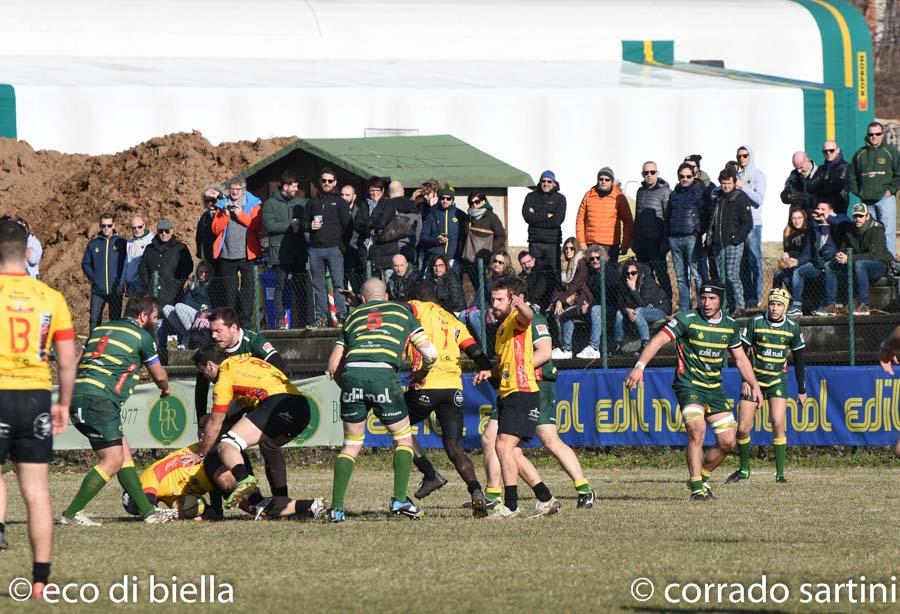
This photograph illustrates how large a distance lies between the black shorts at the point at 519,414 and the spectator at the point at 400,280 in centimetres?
764

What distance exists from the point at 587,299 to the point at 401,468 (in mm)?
8518

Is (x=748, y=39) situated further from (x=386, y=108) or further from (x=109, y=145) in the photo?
(x=109, y=145)

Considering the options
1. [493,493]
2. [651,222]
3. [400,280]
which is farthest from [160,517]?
[651,222]

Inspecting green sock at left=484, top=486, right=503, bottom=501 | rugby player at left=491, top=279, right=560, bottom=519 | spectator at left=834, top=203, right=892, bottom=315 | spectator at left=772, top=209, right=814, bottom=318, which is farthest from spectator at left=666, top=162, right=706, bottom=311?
green sock at left=484, top=486, right=503, bottom=501

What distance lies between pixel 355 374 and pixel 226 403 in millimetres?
1224

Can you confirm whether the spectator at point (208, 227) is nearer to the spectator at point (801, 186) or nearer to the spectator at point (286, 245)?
the spectator at point (286, 245)

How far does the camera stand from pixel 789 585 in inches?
376

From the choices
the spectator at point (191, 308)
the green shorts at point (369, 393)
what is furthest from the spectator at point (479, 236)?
the green shorts at point (369, 393)

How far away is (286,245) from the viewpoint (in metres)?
23.1

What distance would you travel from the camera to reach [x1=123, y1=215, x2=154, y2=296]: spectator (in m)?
23.7

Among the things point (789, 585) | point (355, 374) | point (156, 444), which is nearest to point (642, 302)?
point (156, 444)

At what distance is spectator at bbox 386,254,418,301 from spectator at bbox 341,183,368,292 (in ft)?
2.22

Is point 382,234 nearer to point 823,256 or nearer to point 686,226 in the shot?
point 686,226

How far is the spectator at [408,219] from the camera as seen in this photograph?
2242 cm
